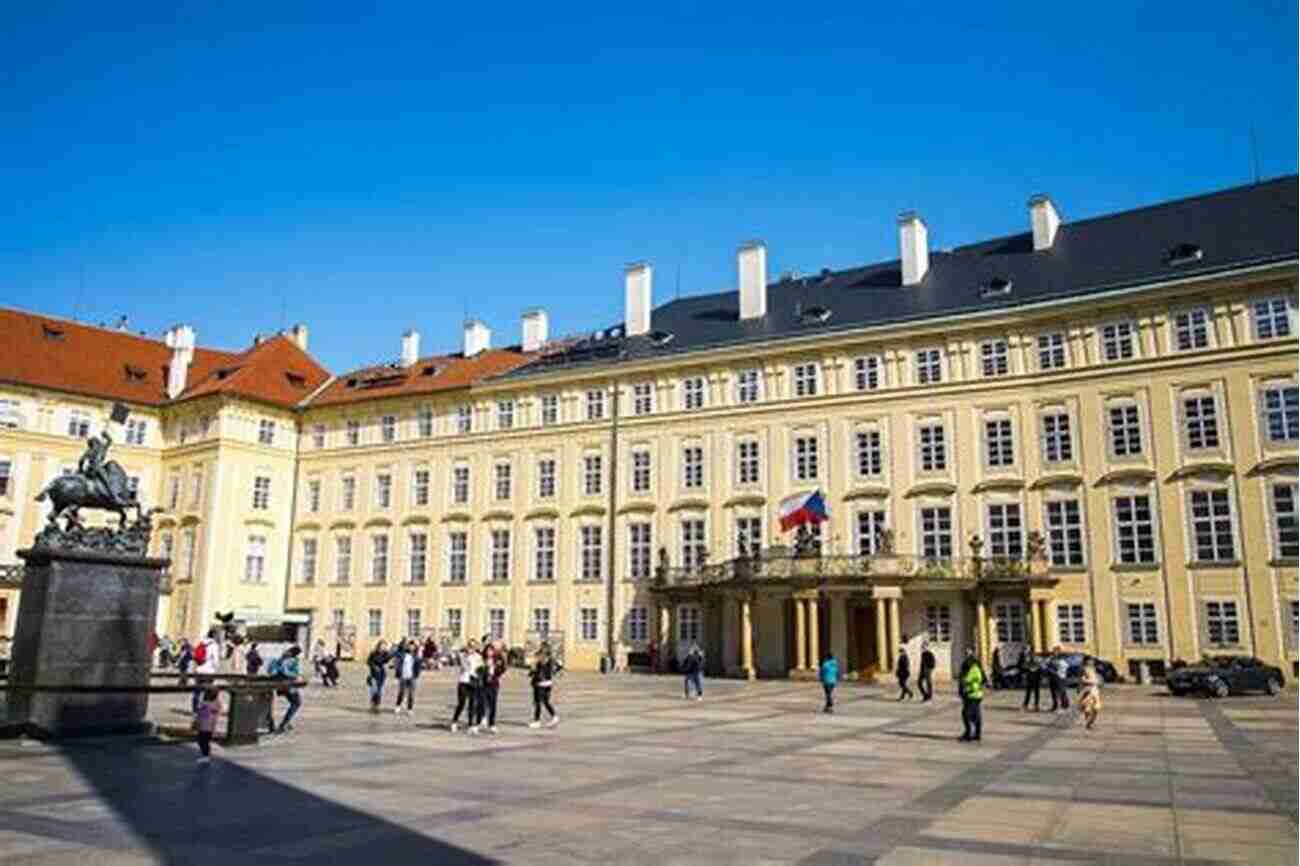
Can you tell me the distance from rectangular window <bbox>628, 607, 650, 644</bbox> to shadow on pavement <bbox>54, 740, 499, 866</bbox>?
119ft

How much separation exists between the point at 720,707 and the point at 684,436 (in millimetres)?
24306

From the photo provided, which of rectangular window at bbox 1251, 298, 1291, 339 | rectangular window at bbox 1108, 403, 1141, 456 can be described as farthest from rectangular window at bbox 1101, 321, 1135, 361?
rectangular window at bbox 1251, 298, 1291, 339

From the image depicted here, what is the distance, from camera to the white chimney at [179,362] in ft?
217

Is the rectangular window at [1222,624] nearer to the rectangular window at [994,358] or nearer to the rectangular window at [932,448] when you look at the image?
the rectangular window at [932,448]

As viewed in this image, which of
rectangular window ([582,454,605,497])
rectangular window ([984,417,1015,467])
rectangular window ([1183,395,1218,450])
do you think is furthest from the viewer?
rectangular window ([582,454,605,497])

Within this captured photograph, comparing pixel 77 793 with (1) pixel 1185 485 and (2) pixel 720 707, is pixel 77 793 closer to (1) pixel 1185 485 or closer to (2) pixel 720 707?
(2) pixel 720 707

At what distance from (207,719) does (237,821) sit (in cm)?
528

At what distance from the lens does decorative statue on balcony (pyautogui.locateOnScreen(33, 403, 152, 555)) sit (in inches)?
711

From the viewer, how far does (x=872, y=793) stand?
42.7 ft

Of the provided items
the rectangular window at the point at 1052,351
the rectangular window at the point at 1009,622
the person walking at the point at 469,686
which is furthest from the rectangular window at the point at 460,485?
the person walking at the point at 469,686

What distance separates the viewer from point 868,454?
4694cm

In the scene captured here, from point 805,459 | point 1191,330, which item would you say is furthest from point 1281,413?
point 805,459

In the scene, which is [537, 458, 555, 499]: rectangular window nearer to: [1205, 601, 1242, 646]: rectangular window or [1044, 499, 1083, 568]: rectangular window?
[1044, 499, 1083, 568]: rectangular window

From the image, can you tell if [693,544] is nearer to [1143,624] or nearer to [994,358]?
[994,358]
